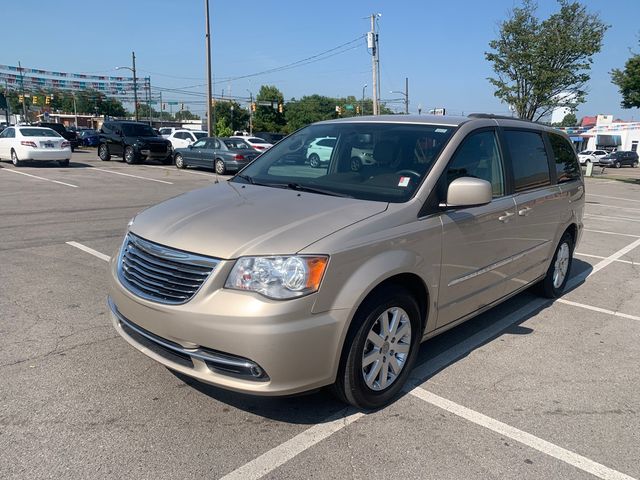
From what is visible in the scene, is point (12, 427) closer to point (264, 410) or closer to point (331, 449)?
point (264, 410)

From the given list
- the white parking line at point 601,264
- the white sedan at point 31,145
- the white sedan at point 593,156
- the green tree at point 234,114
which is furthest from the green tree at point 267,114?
the white parking line at point 601,264

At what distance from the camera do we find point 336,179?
12.7 ft

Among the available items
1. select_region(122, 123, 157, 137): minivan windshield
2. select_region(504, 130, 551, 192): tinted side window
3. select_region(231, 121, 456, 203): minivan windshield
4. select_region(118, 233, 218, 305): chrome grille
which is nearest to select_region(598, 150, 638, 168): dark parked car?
select_region(122, 123, 157, 137): minivan windshield

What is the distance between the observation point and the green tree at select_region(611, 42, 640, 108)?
86.3ft

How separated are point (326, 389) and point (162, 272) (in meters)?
1.20

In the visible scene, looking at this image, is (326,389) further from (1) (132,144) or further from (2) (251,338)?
(1) (132,144)

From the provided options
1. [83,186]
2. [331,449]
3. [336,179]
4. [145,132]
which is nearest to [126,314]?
[331,449]

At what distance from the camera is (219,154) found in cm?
2066

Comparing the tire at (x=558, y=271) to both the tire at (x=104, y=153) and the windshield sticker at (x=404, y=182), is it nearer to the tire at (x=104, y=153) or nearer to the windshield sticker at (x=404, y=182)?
the windshield sticker at (x=404, y=182)

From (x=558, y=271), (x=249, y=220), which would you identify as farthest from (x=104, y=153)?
(x=249, y=220)

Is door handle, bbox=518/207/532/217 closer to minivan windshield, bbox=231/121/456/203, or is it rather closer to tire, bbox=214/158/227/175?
minivan windshield, bbox=231/121/456/203

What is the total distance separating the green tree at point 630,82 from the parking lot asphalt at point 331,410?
1021 inches

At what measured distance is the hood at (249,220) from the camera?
283 centimetres

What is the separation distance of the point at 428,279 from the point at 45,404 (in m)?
2.50
